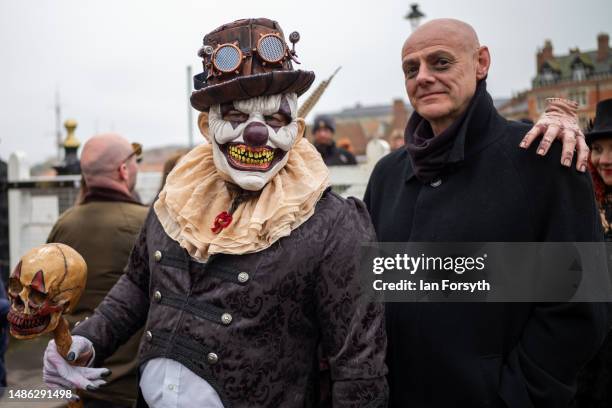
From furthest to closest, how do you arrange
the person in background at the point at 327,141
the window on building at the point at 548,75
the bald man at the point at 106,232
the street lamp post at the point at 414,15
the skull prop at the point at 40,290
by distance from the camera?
the window on building at the point at 548,75 < the street lamp post at the point at 414,15 < the person in background at the point at 327,141 < the bald man at the point at 106,232 < the skull prop at the point at 40,290

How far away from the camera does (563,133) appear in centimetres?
188

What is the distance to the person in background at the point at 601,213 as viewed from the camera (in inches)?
105

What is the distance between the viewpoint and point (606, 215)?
111 inches

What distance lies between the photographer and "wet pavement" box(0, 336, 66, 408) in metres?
2.71

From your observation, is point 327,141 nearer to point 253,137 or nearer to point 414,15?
point 414,15

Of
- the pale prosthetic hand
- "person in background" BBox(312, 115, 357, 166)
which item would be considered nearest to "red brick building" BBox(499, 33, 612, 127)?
"person in background" BBox(312, 115, 357, 166)

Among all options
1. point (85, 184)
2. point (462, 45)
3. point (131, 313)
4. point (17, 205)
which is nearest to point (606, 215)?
point (462, 45)

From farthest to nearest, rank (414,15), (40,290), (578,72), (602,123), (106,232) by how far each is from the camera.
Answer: (578,72) < (414,15) < (106,232) < (602,123) < (40,290)

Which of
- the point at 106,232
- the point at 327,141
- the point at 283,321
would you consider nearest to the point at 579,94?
the point at 327,141

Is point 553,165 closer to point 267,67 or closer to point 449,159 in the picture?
point 449,159

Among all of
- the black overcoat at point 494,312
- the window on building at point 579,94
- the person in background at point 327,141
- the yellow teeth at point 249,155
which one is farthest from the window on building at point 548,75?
the yellow teeth at point 249,155

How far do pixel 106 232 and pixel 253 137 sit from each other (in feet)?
5.25

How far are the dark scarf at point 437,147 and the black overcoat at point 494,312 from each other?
13 mm

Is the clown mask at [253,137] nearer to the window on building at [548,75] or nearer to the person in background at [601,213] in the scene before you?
the person in background at [601,213]
